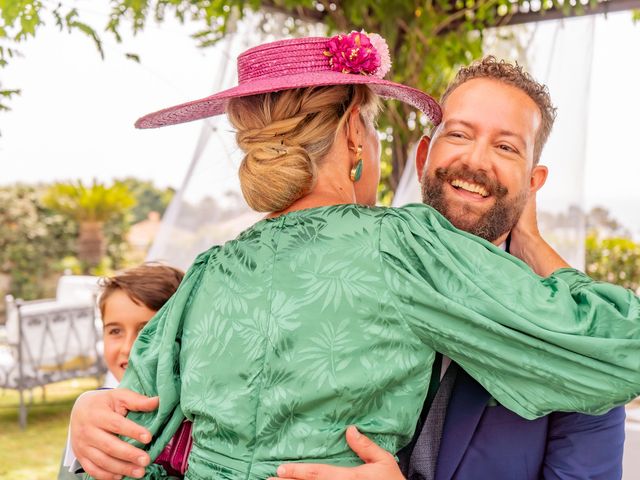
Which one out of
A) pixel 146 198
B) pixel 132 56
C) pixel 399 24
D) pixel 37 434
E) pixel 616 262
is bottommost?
pixel 37 434

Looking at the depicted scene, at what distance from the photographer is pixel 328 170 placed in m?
1.43

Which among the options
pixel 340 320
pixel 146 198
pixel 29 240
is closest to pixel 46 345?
pixel 340 320

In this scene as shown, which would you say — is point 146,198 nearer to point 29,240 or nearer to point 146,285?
point 29,240

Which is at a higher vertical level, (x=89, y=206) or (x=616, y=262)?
(x=89, y=206)

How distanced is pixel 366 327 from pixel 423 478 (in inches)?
15.2

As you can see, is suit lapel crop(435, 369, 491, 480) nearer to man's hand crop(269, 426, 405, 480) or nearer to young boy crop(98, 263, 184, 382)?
man's hand crop(269, 426, 405, 480)

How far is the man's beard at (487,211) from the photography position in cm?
173

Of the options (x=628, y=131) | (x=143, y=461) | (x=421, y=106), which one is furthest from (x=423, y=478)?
(x=628, y=131)

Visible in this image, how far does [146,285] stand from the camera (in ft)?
8.23

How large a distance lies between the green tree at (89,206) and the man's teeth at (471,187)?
1155 centimetres

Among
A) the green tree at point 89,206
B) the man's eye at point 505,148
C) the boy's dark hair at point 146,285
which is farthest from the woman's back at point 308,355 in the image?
the green tree at point 89,206

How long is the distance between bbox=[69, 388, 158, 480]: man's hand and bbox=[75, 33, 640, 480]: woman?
50 mm

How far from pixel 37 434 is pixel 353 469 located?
5.87m

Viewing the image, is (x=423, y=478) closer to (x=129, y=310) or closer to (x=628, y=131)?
(x=129, y=310)
